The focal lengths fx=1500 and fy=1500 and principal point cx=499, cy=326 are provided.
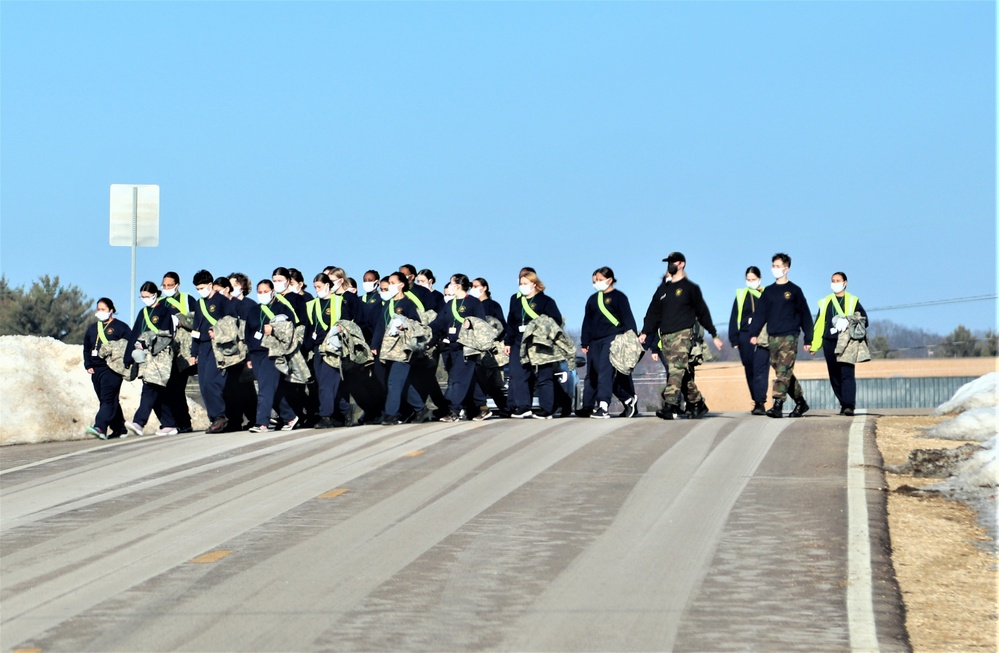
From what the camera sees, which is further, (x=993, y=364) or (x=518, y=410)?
(x=993, y=364)

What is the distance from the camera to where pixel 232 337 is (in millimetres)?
19078

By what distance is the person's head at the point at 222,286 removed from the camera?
63.3 ft

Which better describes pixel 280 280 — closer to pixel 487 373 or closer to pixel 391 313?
pixel 391 313

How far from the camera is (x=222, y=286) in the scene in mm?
19328

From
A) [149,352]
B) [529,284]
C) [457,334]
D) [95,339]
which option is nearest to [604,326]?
[529,284]

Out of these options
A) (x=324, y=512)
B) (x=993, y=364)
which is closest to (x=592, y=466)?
(x=324, y=512)

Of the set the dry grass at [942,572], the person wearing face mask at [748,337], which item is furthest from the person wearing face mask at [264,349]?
the dry grass at [942,572]

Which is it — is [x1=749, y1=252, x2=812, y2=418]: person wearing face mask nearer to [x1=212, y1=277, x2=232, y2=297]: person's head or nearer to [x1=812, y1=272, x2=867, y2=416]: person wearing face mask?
[x1=812, y1=272, x2=867, y2=416]: person wearing face mask

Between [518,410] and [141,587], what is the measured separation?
1170 cm

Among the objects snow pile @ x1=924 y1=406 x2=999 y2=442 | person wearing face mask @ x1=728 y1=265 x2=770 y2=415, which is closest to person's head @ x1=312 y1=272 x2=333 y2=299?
person wearing face mask @ x1=728 y1=265 x2=770 y2=415

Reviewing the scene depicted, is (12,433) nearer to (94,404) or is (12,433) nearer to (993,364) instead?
(94,404)

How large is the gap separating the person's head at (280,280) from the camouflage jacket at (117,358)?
2067mm

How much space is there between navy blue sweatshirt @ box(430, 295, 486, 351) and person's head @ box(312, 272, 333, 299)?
1487mm

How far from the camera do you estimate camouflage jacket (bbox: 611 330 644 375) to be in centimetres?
1925
